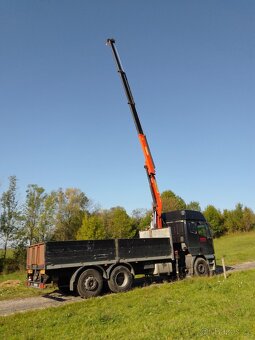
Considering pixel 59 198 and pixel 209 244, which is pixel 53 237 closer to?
pixel 59 198

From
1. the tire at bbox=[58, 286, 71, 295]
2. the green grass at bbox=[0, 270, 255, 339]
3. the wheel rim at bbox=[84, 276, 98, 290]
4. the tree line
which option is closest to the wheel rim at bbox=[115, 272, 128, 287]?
the wheel rim at bbox=[84, 276, 98, 290]

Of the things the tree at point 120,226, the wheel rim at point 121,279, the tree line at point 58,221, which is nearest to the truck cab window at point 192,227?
the wheel rim at point 121,279

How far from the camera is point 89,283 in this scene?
13570 millimetres

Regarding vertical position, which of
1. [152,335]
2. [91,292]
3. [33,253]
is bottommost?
[152,335]

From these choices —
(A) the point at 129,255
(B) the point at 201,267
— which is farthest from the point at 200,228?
(A) the point at 129,255

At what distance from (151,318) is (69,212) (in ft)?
172

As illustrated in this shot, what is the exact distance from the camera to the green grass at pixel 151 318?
25.0 ft

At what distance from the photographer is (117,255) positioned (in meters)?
14.5

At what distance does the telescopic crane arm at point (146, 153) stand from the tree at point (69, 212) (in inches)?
1489

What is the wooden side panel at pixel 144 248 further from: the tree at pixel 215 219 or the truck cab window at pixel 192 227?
the tree at pixel 215 219

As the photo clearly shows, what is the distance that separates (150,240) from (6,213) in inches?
1217

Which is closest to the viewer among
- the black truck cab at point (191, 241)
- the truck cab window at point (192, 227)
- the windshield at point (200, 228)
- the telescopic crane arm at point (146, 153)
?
the black truck cab at point (191, 241)

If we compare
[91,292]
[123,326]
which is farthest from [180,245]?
[123,326]

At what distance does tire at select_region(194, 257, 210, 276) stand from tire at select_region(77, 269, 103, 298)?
5.73 metres
